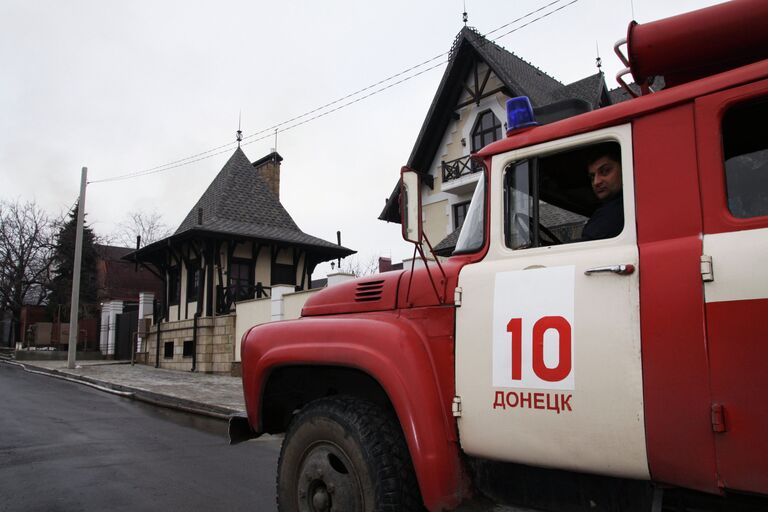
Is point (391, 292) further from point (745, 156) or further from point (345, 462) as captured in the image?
point (745, 156)

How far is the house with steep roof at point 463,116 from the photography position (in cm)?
1842

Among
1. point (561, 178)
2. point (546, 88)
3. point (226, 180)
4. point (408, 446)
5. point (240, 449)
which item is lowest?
point (240, 449)

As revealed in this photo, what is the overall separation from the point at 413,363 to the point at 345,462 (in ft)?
2.27

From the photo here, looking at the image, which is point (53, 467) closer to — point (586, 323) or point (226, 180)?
point (586, 323)

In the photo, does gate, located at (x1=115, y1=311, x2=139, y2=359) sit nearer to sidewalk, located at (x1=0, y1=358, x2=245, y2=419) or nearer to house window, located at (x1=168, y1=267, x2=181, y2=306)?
house window, located at (x1=168, y1=267, x2=181, y2=306)

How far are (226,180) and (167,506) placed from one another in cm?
2010

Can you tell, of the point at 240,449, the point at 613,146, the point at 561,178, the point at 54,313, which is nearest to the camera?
the point at 613,146

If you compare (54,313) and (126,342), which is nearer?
(126,342)

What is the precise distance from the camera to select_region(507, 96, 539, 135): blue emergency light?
2.98 m

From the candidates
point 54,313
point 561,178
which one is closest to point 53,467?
point 561,178

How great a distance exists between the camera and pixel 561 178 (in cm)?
297

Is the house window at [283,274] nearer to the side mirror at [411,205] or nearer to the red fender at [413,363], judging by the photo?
the red fender at [413,363]

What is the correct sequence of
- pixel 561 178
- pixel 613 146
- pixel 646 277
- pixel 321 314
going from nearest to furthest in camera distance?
pixel 646 277
pixel 613 146
pixel 561 178
pixel 321 314

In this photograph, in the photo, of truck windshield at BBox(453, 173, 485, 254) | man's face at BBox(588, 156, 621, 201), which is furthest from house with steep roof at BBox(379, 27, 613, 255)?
man's face at BBox(588, 156, 621, 201)
